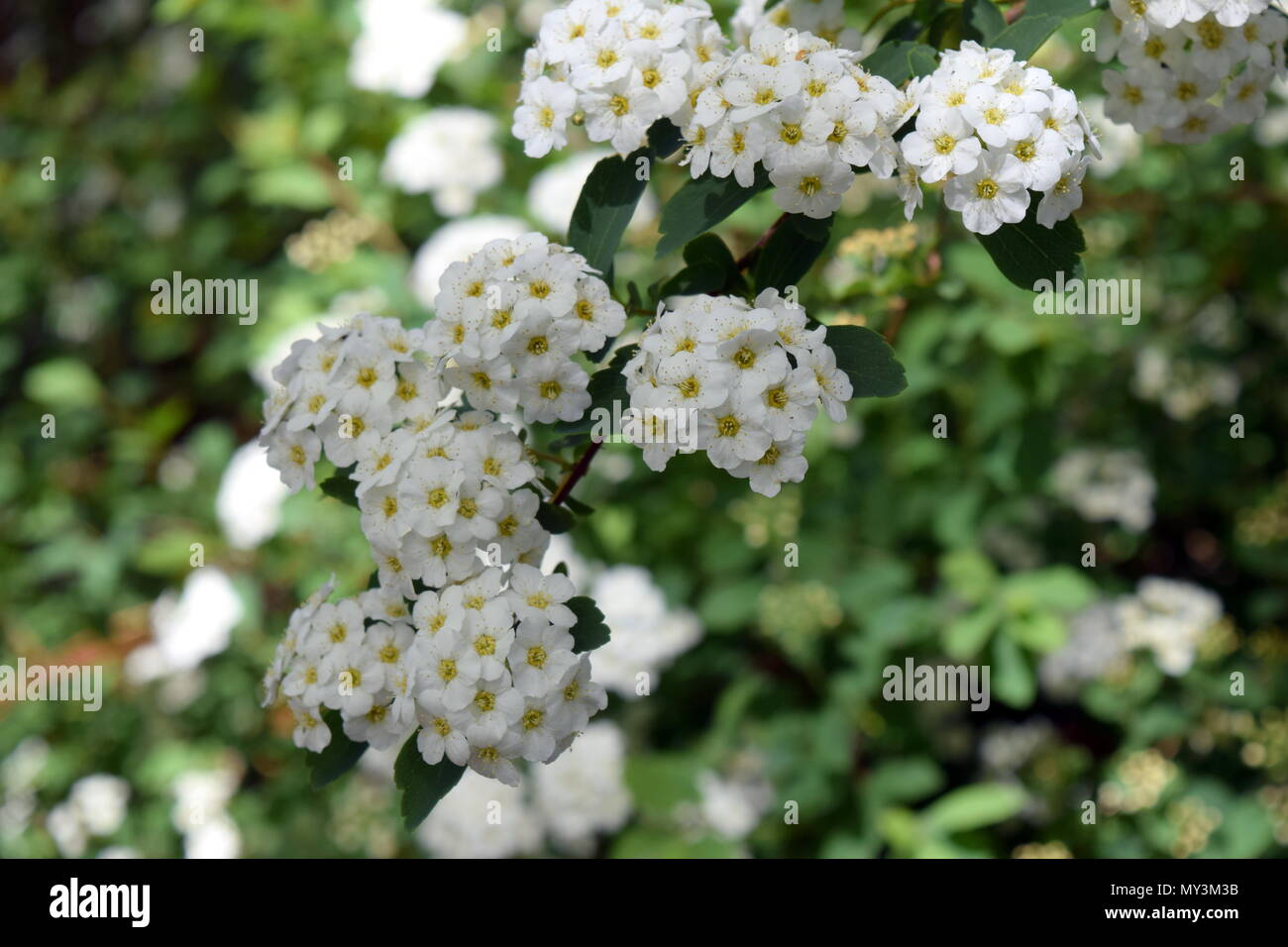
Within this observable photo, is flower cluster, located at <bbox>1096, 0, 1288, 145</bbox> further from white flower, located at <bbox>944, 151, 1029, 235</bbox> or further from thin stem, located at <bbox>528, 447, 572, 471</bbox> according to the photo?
thin stem, located at <bbox>528, 447, 572, 471</bbox>

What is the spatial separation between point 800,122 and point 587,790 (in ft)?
5.39

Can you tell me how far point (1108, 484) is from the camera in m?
2.53

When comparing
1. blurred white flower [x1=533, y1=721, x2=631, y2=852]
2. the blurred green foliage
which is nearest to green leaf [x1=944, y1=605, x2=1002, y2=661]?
the blurred green foliage

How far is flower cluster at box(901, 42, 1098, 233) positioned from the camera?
0.99 meters

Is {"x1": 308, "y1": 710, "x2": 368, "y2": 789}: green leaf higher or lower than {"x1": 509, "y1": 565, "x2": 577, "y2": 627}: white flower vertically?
lower

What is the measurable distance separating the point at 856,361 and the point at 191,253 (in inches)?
111

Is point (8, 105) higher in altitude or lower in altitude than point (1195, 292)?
higher

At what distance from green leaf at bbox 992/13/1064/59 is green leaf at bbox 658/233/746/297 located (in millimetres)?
350

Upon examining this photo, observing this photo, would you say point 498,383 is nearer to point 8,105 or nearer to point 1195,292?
point 1195,292

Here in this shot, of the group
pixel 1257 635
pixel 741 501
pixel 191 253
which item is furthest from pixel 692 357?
pixel 191 253

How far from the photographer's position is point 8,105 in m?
3.60

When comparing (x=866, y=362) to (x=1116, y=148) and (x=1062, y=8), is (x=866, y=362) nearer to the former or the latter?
(x=1062, y=8)
